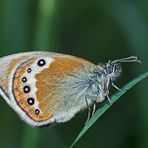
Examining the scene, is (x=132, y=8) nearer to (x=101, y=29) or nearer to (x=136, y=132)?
(x=101, y=29)

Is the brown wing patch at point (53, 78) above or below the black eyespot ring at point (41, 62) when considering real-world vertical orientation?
below

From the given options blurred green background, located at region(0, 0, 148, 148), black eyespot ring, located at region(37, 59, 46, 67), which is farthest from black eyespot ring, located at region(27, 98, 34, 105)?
blurred green background, located at region(0, 0, 148, 148)

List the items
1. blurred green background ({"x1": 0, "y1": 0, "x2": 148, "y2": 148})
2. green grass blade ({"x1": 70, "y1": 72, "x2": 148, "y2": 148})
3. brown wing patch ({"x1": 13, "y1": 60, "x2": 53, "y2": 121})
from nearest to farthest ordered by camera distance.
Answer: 1. green grass blade ({"x1": 70, "y1": 72, "x2": 148, "y2": 148})
2. brown wing patch ({"x1": 13, "y1": 60, "x2": 53, "y2": 121})
3. blurred green background ({"x1": 0, "y1": 0, "x2": 148, "y2": 148})

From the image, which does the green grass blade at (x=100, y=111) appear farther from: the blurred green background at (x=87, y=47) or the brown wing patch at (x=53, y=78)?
the blurred green background at (x=87, y=47)

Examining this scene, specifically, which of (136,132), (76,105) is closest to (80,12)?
(136,132)

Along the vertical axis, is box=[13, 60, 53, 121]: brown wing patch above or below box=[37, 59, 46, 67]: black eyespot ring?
below

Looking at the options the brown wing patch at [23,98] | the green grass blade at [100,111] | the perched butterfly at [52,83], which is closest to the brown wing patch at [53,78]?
the perched butterfly at [52,83]

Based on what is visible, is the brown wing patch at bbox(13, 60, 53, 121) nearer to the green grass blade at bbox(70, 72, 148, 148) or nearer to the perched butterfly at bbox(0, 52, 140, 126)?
the perched butterfly at bbox(0, 52, 140, 126)
